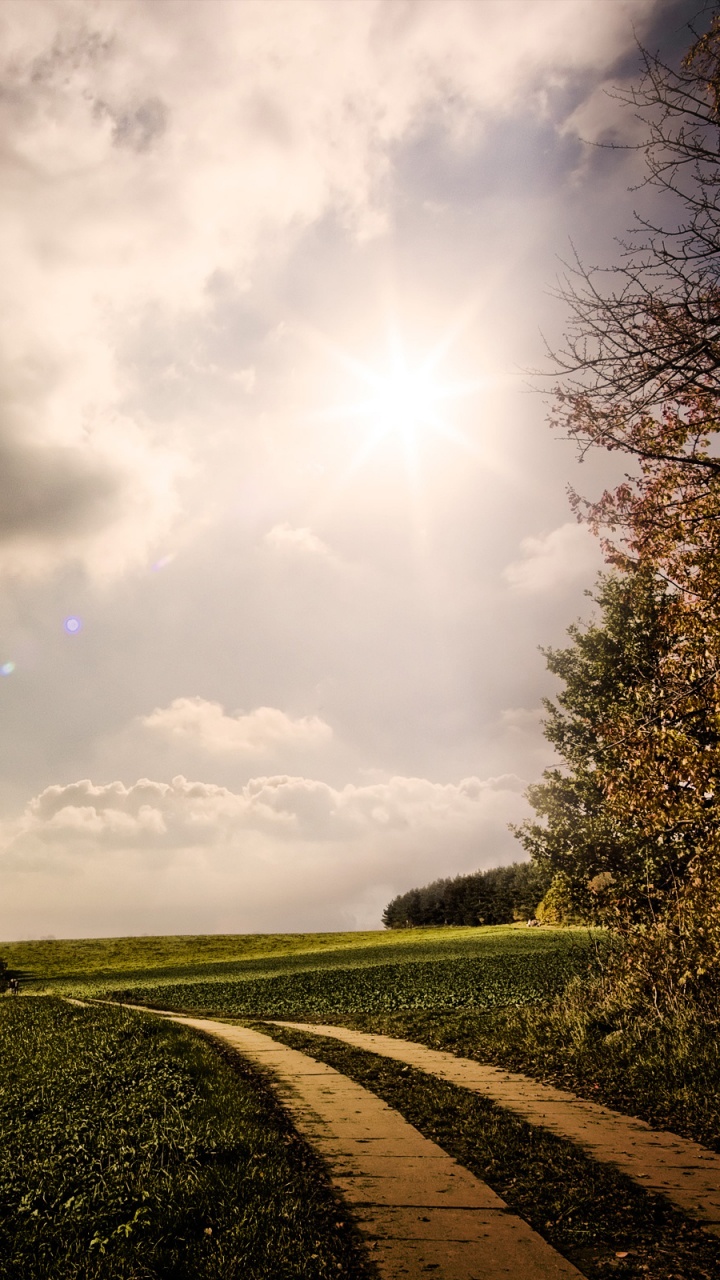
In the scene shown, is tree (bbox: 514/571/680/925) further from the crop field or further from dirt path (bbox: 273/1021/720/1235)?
dirt path (bbox: 273/1021/720/1235)

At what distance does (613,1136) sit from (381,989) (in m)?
22.1

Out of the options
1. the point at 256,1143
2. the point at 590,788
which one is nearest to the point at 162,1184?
the point at 256,1143

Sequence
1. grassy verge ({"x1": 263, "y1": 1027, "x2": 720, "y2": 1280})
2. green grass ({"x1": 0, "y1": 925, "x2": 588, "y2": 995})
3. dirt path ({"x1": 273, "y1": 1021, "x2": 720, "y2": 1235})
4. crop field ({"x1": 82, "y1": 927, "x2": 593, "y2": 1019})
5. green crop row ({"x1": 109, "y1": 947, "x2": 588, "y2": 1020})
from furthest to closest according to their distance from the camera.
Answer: green grass ({"x1": 0, "y1": 925, "x2": 588, "y2": 995}) < crop field ({"x1": 82, "y1": 927, "x2": 593, "y2": 1019}) < green crop row ({"x1": 109, "y1": 947, "x2": 588, "y2": 1020}) < dirt path ({"x1": 273, "y1": 1021, "x2": 720, "y2": 1235}) < grassy verge ({"x1": 263, "y1": 1027, "x2": 720, "y2": 1280})

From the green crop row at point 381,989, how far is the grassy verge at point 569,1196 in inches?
465

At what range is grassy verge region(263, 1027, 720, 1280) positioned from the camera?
425 cm

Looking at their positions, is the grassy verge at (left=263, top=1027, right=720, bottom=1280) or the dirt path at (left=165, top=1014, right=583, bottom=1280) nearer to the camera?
the dirt path at (left=165, top=1014, right=583, bottom=1280)

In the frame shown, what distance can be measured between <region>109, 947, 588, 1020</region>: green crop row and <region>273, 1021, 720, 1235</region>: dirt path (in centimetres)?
927

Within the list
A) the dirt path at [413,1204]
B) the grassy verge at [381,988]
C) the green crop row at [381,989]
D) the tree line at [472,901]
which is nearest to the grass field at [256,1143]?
the dirt path at [413,1204]

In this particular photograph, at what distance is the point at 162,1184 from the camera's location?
5195mm

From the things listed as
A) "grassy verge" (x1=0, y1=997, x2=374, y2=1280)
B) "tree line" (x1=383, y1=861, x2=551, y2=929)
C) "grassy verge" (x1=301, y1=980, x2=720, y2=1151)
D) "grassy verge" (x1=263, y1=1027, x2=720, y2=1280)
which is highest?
"grassy verge" (x1=0, y1=997, x2=374, y2=1280)

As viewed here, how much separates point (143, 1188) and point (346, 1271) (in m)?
1.95

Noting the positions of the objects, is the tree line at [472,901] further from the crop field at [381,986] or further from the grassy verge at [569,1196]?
the grassy verge at [569,1196]

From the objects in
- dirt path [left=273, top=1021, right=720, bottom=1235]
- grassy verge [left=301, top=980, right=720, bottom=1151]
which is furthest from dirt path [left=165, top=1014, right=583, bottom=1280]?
grassy verge [left=301, top=980, right=720, bottom=1151]

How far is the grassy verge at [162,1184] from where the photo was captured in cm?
417
